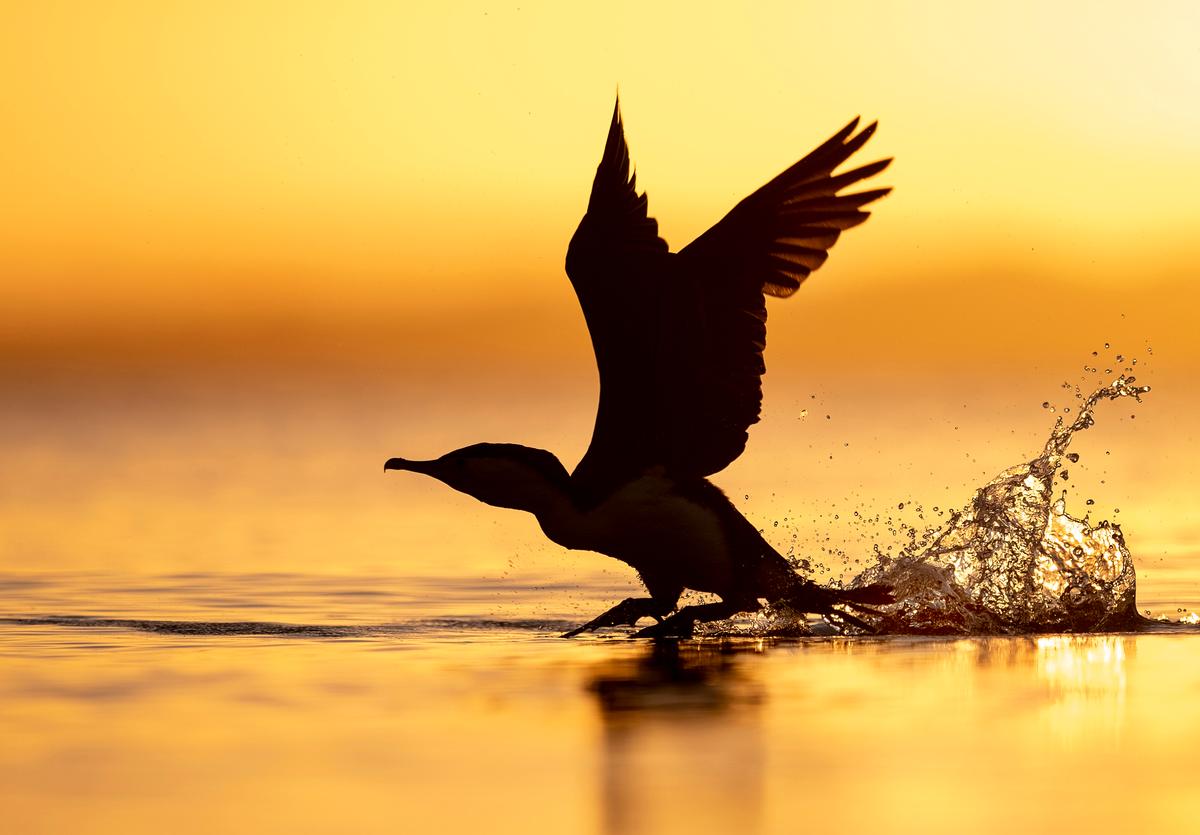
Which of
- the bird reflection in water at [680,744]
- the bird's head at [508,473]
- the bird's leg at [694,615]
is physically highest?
the bird's head at [508,473]

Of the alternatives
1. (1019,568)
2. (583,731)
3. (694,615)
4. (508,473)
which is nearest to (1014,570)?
(1019,568)

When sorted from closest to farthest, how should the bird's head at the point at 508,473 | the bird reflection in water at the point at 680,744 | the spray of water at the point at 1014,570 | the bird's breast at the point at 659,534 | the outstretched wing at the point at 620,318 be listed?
the bird reflection in water at the point at 680,744, the bird's head at the point at 508,473, the bird's breast at the point at 659,534, the outstretched wing at the point at 620,318, the spray of water at the point at 1014,570

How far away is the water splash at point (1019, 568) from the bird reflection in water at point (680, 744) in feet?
7.12

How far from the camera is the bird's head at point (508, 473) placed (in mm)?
10023

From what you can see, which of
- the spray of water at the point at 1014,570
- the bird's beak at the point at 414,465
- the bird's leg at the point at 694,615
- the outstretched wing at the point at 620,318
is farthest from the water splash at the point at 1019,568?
the bird's beak at the point at 414,465

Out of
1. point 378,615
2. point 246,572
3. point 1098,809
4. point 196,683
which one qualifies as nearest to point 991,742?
point 1098,809

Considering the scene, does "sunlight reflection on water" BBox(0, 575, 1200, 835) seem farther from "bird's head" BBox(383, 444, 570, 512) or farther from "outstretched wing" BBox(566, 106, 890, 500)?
"outstretched wing" BBox(566, 106, 890, 500)

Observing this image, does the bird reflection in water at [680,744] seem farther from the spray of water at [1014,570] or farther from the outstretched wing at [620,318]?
the spray of water at [1014,570]

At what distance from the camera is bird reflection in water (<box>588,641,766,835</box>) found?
5.47m

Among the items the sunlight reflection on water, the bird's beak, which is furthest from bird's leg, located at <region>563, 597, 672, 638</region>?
the bird's beak

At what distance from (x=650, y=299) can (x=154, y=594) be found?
4225 mm

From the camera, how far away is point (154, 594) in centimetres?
1282

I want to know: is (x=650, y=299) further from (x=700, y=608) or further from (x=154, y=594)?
(x=154, y=594)

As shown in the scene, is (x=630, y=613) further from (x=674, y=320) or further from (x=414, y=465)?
(x=674, y=320)
